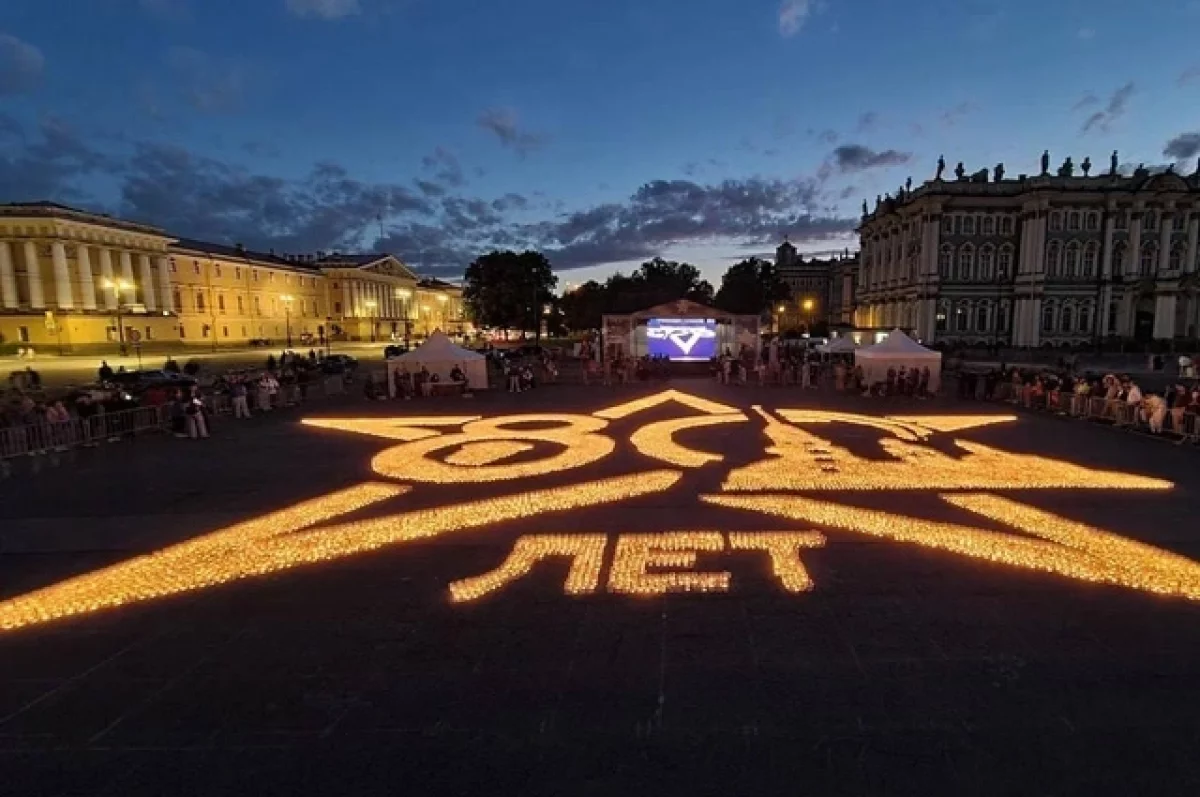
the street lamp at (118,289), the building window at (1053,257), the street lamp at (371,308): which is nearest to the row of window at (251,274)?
the street lamp at (118,289)

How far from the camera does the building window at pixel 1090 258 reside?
73.6m

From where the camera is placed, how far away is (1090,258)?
7369 cm

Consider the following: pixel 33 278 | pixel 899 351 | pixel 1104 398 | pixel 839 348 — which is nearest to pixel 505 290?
pixel 33 278

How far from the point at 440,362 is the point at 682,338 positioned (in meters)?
16.9

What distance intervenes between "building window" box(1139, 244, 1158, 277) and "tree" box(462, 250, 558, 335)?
76.4 m

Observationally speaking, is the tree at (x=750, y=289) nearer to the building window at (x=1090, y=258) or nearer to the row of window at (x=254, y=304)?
the building window at (x=1090, y=258)

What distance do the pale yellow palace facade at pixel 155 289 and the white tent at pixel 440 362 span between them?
50.5 meters

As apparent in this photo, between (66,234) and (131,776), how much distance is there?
88696 mm

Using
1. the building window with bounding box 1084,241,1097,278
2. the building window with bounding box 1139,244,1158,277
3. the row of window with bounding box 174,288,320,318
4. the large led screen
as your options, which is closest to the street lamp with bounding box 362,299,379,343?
the row of window with bounding box 174,288,320,318

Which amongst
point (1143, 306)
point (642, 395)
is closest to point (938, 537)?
point (642, 395)

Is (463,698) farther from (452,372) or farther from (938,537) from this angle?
(452,372)

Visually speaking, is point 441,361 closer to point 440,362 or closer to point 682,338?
point 440,362

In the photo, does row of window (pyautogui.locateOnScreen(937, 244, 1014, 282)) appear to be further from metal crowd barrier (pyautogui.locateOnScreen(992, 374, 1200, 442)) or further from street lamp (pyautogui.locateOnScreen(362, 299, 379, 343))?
street lamp (pyautogui.locateOnScreen(362, 299, 379, 343))

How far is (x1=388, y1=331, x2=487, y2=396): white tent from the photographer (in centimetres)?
2839
